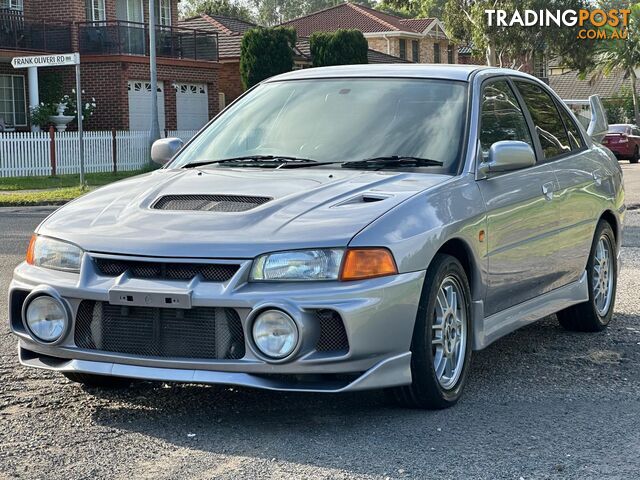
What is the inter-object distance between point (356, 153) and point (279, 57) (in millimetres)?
36060

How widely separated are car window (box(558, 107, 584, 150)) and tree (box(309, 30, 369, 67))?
3569 cm

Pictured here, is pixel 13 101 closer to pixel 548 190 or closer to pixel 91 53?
pixel 91 53

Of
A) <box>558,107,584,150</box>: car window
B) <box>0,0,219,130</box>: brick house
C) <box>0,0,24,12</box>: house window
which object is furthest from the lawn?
<box>558,107,584,150</box>: car window

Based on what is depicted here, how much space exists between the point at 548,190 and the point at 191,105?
1437 inches

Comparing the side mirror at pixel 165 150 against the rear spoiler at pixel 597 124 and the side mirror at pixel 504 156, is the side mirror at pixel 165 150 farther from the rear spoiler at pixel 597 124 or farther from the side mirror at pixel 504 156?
the rear spoiler at pixel 597 124

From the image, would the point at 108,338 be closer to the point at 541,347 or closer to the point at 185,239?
the point at 185,239

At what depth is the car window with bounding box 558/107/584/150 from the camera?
25.2 ft

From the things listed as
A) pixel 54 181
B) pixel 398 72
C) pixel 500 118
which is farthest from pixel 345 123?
pixel 54 181

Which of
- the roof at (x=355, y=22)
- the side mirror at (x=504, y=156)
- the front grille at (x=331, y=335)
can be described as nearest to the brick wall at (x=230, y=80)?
the roof at (x=355, y=22)

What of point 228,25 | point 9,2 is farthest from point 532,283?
point 228,25

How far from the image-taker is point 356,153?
19.9ft

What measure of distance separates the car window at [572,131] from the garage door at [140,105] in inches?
1250

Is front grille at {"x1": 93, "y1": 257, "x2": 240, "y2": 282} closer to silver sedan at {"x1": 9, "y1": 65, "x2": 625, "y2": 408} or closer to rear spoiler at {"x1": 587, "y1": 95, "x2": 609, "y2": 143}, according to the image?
silver sedan at {"x1": 9, "y1": 65, "x2": 625, "y2": 408}

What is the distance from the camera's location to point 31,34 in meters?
36.9
